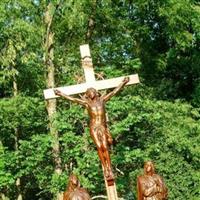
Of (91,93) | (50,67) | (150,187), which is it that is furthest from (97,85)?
(50,67)

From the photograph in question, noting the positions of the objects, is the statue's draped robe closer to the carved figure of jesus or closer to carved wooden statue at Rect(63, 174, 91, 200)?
the carved figure of jesus

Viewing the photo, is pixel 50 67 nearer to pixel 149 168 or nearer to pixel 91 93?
pixel 91 93

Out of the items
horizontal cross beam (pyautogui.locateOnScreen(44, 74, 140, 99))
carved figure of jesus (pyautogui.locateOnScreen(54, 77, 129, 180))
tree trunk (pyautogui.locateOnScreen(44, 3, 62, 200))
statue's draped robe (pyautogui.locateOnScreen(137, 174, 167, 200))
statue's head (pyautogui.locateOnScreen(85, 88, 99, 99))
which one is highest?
tree trunk (pyautogui.locateOnScreen(44, 3, 62, 200))

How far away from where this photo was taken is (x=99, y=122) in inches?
397

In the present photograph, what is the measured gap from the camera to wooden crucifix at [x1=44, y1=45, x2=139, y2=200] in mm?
9773

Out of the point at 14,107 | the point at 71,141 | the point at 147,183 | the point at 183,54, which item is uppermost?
the point at 183,54

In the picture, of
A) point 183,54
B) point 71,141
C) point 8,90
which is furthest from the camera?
point 183,54

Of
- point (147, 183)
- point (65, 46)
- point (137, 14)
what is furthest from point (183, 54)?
point (147, 183)

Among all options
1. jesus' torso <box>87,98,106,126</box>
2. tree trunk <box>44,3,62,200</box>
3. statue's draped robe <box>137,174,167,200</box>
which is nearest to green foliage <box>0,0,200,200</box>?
tree trunk <box>44,3,62,200</box>

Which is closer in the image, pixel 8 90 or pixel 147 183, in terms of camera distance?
pixel 147 183

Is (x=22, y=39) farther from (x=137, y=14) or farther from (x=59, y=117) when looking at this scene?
(x=137, y=14)

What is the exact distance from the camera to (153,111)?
59.3 ft

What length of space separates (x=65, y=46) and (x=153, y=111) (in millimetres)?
3853

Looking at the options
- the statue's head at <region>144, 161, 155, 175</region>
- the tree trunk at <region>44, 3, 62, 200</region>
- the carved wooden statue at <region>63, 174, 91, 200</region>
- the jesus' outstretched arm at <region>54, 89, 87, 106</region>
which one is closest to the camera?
the carved wooden statue at <region>63, 174, 91, 200</region>
